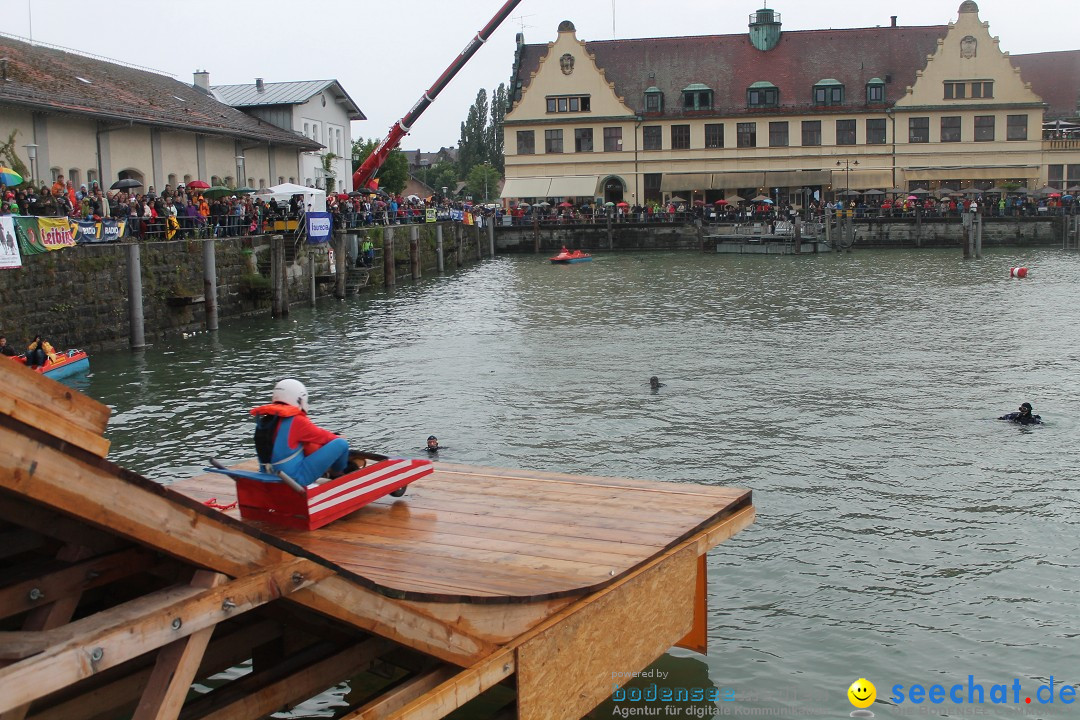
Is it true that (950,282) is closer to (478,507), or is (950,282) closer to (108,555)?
(478,507)

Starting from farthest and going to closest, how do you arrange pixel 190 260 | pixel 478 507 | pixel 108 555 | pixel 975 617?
pixel 190 260 → pixel 975 617 → pixel 478 507 → pixel 108 555

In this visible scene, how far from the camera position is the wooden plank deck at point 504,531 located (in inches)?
283

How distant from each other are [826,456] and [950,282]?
3159 centimetres

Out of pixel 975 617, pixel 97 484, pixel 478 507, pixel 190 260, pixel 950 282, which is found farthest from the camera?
pixel 950 282

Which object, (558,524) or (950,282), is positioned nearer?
(558,524)

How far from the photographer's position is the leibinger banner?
133 ft

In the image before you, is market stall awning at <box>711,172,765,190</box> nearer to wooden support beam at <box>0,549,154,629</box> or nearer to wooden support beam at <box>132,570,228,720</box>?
wooden support beam at <box>0,549,154,629</box>

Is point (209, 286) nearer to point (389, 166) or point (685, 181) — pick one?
point (685, 181)

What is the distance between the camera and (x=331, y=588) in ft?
19.9

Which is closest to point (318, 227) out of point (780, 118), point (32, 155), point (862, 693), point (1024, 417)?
point (32, 155)

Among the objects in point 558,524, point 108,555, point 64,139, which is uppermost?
point 64,139

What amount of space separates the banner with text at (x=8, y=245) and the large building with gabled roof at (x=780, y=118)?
187 feet

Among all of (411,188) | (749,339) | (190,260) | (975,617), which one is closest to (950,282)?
(749,339)

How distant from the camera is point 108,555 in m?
6.12
